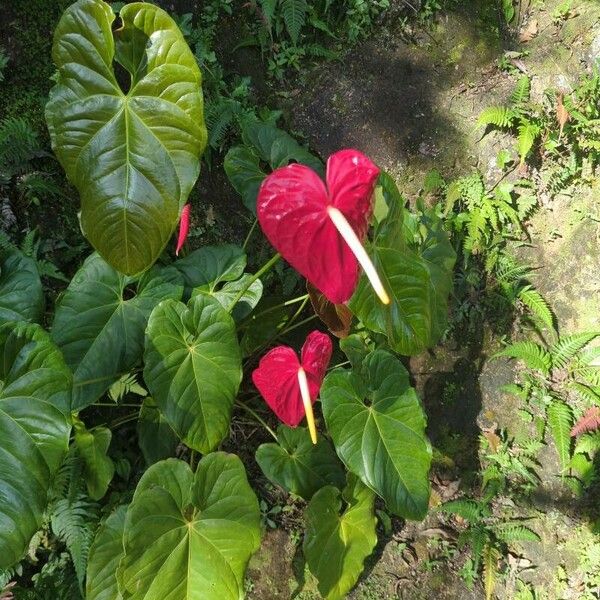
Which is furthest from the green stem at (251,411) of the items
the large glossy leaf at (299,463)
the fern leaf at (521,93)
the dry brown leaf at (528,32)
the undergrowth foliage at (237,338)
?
the dry brown leaf at (528,32)

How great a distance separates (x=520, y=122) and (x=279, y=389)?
2002 mm

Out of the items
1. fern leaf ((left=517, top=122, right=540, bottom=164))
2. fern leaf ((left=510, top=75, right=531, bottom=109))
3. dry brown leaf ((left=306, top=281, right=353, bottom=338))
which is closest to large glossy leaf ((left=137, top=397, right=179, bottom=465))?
dry brown leaf ((left=306, top=281, right=353, bottom=338))

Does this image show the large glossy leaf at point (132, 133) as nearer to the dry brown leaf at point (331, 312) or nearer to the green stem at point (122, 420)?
the dry brown leaf at point (331, 312)

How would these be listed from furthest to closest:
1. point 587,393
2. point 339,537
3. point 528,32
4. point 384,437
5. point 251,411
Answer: point 528,32, point 587,393, point 251,411, point 339,537, point 384,437

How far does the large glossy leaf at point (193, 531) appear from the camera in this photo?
1.64 meters

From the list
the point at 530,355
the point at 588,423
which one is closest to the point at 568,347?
the point at 530,355

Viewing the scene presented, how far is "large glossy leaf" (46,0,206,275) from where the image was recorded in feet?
4.97

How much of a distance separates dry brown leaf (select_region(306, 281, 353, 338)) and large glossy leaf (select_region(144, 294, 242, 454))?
0.26m

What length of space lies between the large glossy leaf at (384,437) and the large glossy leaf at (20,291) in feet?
3.10

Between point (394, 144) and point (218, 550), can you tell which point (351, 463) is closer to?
point (218, 550)

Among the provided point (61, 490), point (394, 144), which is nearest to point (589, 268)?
point (394, 144)

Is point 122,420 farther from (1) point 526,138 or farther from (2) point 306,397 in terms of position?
(1) point 526,138

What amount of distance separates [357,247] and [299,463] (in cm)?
127

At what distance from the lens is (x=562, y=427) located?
9.14 ft
